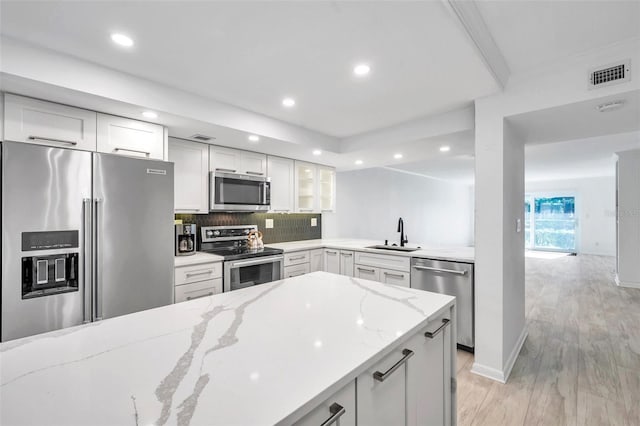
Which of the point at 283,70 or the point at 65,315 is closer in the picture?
the point at 65,315

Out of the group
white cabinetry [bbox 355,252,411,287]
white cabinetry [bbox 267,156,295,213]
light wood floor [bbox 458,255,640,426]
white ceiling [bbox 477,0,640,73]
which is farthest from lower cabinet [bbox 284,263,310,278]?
white ceiling [bbox 477,0,640,73]

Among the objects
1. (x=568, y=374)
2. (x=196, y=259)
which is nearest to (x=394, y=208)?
(x=568, y=374)

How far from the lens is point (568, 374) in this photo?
2.41 m

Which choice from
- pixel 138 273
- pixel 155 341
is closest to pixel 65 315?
pixel 138 273

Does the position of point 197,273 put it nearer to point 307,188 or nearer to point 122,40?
point 122,40

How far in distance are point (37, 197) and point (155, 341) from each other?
Result: 5.16 ft

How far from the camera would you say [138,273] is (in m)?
2.20

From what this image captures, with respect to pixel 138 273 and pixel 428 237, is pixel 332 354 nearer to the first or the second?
pixel 138 273

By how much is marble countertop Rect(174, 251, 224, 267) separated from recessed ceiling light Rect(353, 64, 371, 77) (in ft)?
6.71

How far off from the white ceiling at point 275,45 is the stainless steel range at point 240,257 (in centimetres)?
153

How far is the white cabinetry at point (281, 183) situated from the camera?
3805mm

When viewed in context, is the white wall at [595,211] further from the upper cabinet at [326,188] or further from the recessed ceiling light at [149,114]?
the recessed ceiling light at [149,114]

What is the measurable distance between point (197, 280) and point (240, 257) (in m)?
0.46

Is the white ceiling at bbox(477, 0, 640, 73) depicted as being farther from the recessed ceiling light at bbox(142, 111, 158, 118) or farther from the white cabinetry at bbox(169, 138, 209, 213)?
the white cabinetry at bbox(169, 138, 209, 213)
